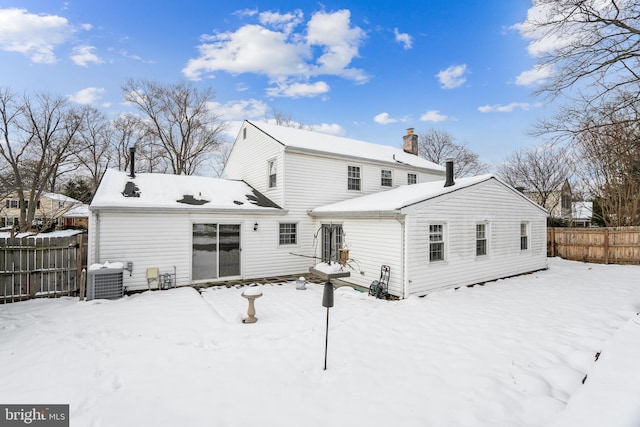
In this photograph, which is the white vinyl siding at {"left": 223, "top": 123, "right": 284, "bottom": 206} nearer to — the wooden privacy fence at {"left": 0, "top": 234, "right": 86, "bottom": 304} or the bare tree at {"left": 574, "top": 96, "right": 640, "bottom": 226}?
the wooden privacy fence at {"left": 0, "top": 234, "right": 86, "bottom": 304}

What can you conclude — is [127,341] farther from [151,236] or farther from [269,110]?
[269,110]

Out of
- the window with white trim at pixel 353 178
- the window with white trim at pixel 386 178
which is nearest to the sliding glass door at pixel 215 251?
the window with white trim at pixel 353 178

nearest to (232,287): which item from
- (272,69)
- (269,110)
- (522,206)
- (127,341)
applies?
(127,341)

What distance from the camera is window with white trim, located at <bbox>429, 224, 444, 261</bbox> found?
29.6ft

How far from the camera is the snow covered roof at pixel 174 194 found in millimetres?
8961

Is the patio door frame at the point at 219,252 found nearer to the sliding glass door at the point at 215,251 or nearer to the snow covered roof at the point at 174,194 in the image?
the sliding glass door at the point at 215,251

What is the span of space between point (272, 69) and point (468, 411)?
65.2ft

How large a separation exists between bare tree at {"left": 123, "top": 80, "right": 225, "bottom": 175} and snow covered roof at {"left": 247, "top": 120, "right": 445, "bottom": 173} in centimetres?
1525

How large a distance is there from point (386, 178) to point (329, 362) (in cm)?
1074

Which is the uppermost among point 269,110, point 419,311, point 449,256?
point 269,110

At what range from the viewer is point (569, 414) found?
3229 mm

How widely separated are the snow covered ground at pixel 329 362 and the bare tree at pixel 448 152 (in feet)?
87.4

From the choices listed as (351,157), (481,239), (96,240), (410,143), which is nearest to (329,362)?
(96,240)

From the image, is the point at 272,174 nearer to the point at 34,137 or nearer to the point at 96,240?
the point at 96,240
